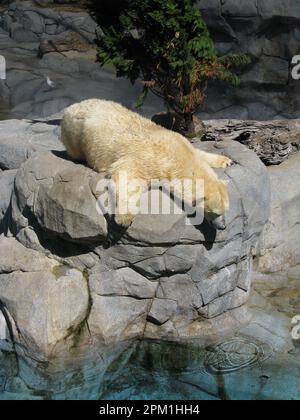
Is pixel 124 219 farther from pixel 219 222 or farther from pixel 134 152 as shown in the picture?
pixel 219 222

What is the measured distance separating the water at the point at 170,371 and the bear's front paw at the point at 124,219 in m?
1.15

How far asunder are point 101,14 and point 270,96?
591 cm

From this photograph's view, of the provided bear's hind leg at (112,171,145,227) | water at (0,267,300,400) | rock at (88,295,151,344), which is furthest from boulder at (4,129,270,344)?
water at (0,267,300,400)

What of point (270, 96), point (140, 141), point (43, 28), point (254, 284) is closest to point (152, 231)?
point (140, 141)

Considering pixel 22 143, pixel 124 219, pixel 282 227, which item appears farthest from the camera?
pixel 22 143

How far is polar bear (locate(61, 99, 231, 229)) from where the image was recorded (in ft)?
17.3

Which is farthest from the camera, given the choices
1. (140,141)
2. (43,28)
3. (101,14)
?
(43,28)

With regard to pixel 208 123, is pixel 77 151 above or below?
above

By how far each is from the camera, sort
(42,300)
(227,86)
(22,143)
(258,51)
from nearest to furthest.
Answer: (42,300) → (22,143) → (258,51) → (227,86)

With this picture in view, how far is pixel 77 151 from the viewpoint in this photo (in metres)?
6.19

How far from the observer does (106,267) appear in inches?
218

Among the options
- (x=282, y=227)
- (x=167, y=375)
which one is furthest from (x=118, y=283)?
(x=282, y=227)

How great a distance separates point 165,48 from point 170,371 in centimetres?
457
